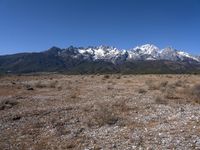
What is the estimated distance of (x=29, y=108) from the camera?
3198 centimetres

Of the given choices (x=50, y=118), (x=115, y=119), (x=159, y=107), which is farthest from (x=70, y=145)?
(x=159, y=107)

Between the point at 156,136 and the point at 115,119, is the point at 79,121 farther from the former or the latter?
the point at 156,136

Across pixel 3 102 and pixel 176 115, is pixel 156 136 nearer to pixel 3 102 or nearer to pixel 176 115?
pixel 176 115

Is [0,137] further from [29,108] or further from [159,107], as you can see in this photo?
[159,107]

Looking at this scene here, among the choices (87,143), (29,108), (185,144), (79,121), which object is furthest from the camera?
(29,108)

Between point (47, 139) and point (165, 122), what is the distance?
813 centimetres

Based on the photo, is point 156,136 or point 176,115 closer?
point 156,136

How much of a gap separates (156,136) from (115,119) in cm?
546

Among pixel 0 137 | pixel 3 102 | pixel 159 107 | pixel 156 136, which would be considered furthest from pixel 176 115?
pixel 3 102

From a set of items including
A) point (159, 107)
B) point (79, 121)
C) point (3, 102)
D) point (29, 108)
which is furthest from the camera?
point (3, 102)

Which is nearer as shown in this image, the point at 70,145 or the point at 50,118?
the point at 70,145

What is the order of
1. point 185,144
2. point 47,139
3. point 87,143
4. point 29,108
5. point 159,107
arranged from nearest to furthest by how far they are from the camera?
point 185,144
point 87,143
point 47,139
point 159,107
point 29,108

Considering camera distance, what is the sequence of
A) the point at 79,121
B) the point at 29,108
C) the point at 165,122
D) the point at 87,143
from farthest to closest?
the point at 29,108 → the point at 79,121 → the point at 165,122 → the point at 87,143

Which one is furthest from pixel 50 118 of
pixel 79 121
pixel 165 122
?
pixel 165 122
